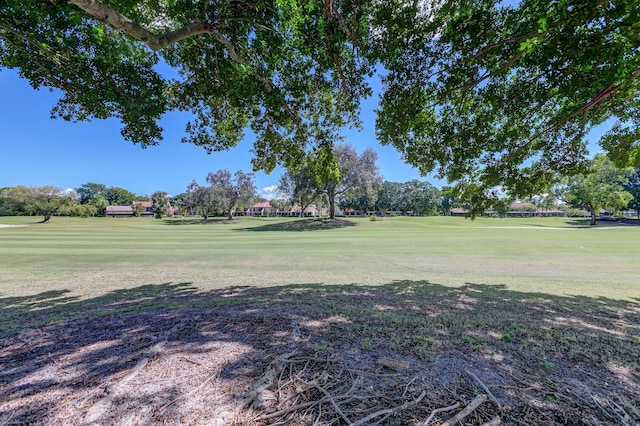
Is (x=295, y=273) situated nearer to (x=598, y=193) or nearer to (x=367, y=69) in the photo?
(x=367, y=69)

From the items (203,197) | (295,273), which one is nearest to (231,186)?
(203,197)

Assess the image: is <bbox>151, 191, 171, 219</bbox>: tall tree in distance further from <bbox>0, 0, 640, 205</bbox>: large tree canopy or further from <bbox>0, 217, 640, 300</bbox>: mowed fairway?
<bbox>0, 0, 640, 205</bbox>: large tree canopy

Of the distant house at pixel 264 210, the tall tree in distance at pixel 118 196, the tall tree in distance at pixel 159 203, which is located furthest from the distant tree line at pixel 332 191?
the tall tree in distance at pixel 118 196

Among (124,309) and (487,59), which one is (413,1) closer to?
(487,59)

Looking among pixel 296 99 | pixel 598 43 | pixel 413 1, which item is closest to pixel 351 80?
pixel 296 99

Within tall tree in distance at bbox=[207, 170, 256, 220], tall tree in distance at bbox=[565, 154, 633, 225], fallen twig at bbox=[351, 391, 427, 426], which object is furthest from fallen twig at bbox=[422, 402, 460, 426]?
tall tree in distance at bbox=[207, 170, 256, 220]

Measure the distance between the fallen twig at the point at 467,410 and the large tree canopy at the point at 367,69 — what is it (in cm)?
481

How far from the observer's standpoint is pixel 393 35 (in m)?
6.09

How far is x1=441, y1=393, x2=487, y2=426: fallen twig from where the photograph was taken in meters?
1.90

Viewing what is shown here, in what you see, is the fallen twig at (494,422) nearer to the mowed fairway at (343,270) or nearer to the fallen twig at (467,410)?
the fallen twig at (467,410)

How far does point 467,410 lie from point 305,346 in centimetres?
158

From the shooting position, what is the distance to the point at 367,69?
726 cm

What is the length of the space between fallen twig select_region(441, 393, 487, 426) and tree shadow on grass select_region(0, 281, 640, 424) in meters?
0.17

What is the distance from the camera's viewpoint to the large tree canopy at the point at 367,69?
470 centimetres
